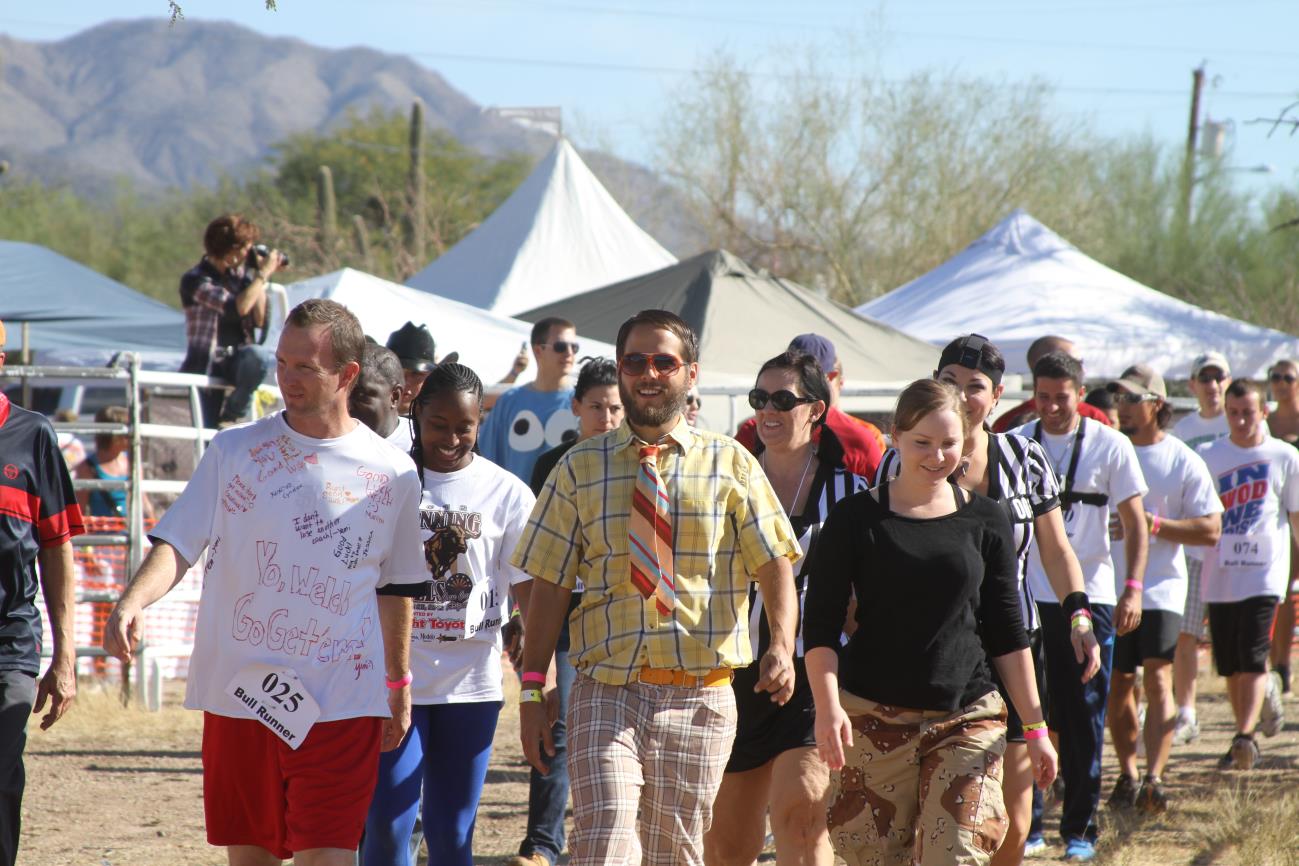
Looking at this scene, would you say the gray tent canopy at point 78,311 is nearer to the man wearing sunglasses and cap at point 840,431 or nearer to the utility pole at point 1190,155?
the man wearing sunglasses and cap at point 840,431

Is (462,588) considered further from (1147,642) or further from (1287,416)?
(1287,416)

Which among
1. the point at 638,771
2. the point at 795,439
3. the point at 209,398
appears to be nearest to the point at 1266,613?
the point at 795,439

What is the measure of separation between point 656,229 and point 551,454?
1461 inches

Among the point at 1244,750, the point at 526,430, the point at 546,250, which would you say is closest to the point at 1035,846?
the point at 1244,750

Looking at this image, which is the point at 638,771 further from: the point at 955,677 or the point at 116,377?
the point at 116,377

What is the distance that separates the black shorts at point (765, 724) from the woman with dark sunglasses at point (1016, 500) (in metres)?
0.71

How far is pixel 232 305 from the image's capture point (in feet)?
31.2

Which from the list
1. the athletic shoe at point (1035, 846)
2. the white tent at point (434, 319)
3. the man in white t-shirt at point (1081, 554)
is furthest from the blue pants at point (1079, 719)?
the white tent at point (434, 319)

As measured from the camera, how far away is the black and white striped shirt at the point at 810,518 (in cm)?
521

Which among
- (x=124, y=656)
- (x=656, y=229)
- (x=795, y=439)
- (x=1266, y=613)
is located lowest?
(x=1266, y=613)

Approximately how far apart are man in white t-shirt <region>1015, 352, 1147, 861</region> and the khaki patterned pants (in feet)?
8.89

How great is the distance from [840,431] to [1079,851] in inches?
98.6

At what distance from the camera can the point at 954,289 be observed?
1708cm

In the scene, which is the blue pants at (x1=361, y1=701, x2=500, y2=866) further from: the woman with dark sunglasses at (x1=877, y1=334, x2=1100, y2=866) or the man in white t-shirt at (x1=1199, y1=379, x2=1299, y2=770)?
the man in white t-shirt at (x1=1199, y1=379, x2=1299, y2=770)
